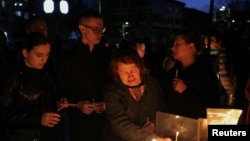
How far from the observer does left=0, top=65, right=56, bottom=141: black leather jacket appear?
331 cm

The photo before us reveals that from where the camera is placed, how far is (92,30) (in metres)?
4.11

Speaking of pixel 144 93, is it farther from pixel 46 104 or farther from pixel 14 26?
pixel 14 26

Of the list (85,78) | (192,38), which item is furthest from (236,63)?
(85,78)

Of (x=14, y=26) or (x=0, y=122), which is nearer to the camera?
(x=0, y=122)

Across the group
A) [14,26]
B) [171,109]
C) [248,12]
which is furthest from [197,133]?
[14,26]

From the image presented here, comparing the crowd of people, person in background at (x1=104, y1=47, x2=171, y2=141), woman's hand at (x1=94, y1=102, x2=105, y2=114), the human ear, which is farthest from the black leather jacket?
person in background at (x1=104, y1=47, x2=171, y2=141)

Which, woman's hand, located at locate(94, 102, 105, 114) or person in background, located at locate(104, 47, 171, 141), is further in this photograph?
woman's hand, located at locate(94, 102, 105, 114)

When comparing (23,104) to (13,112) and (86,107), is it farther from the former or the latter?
(86,107)

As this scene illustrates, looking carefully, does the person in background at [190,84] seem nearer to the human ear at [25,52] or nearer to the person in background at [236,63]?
the human ear at [25,52]

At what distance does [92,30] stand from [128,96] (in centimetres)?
118

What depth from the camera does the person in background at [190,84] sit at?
143 inches

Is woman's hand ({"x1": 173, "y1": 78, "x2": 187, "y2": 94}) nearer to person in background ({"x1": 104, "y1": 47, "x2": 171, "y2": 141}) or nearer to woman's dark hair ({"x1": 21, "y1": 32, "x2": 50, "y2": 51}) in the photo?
person in background ({"x1": 104, "y1": 47, "x2": 171, "y2": 141})

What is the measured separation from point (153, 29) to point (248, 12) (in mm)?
54525

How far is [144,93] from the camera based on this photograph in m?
3.26
